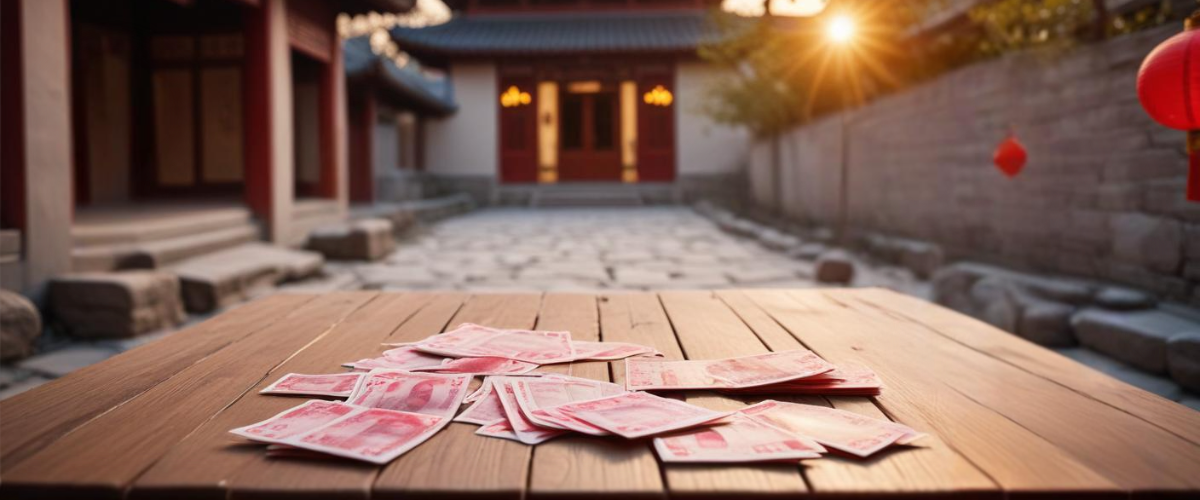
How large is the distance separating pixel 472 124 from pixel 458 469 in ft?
56.5

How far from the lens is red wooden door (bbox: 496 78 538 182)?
706 inches

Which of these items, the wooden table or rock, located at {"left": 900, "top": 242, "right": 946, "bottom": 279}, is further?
rock, located at {"left": 900, "top": 242, "right": 946, "bottom": 279}

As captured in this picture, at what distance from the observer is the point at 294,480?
41.1 inches

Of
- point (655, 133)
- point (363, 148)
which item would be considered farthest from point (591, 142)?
point (363, 148)

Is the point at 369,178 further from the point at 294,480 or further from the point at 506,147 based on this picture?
the point at 294,480

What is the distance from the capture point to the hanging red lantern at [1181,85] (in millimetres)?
2098

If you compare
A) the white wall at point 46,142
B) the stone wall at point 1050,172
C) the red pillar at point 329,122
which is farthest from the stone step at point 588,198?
the white wall at point 46,142

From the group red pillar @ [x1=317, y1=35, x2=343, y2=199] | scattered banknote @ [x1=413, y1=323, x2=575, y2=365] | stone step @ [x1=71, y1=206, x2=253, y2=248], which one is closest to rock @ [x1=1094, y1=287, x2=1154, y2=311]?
scattered banknote @ [x1=413, y1=323, x2=575, y2=365]

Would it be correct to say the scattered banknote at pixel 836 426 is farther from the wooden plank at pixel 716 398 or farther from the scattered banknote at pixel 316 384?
A: the scattered banknote at pixel 316 384

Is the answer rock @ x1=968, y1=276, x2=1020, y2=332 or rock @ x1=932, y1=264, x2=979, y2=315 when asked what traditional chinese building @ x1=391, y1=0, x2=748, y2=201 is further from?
rock @ x1=968, y1=276, x2=1020, y2=332

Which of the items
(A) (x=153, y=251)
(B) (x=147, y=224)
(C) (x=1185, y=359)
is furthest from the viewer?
(B) (x=147, y=224)

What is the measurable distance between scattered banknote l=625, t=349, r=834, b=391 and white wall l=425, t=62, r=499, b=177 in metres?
16.4

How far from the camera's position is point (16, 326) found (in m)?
3.54

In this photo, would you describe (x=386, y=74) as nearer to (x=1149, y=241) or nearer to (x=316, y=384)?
(x=1149, y=241)
